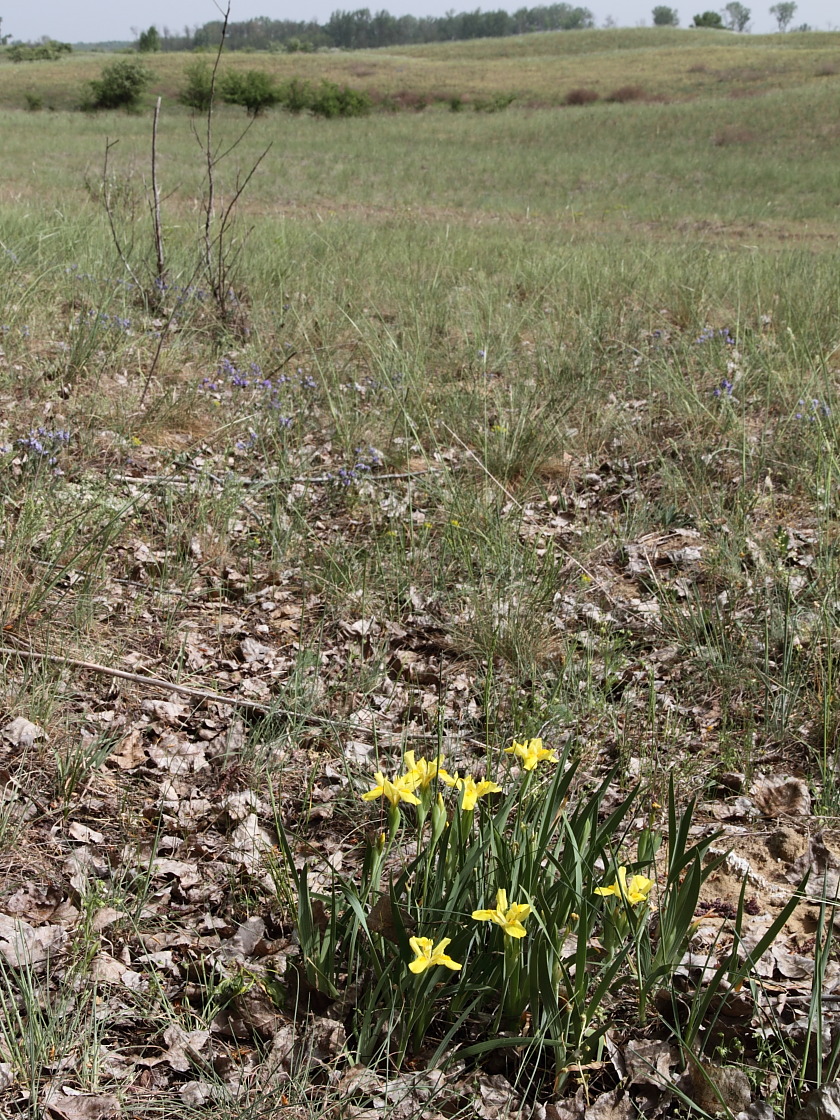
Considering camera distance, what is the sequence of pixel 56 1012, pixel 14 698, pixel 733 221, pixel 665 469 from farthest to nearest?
1. pixel 733 221
2. pixel 665 469
3. pixel 14 698
4. pixel 56 1012

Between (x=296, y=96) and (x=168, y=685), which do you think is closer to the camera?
(x=168, y=685)

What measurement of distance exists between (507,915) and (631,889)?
0.28 m

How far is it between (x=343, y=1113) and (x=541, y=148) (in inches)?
1196

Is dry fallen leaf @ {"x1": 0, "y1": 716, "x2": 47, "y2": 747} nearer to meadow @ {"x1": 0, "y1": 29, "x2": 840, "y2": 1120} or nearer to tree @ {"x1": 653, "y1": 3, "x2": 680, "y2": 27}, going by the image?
meadow @ {"x1": 0, "y1": 29, "x2": 840, "y2": 1120}

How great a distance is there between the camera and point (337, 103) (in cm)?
3766

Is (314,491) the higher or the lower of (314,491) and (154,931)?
the higher

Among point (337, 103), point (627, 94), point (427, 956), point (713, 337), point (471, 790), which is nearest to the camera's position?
point (427, 956)

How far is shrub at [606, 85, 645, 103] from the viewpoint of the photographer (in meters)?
39.6

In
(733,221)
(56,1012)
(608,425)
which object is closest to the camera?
(56,1012)

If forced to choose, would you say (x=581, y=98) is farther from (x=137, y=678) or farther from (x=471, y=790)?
(x=471, y=790)

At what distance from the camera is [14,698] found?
93.0 inches

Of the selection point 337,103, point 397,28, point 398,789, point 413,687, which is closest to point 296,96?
point 337,103

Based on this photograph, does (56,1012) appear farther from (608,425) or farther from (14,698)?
(608,425)

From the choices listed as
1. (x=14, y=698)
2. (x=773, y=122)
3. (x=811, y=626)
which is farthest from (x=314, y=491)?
(x=773, y=122)
